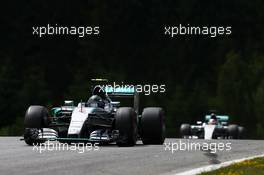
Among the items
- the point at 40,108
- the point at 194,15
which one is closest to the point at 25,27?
the point at 194,15

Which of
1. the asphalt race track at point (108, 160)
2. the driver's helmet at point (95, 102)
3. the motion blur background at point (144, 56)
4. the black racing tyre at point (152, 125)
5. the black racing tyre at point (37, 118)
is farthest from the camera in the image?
the motion blur background at point (144, 56)

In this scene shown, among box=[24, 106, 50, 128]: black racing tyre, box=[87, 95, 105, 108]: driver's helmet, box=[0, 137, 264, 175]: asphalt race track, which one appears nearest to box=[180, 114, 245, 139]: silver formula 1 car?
box=[87, 95, 105, 108]: driver's helmet

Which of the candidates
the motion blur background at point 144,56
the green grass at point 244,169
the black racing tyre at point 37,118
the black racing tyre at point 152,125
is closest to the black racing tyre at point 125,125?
the black racing tyre at point 152,125

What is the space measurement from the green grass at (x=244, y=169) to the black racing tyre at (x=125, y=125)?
482 centimetres

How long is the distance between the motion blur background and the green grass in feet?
181

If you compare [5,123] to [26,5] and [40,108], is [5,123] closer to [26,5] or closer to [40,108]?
[26,5]

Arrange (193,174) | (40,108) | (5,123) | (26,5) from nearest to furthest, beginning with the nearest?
(193,174)
(40,108)
(5,123)
(26,5)

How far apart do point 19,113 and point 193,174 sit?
196 feet

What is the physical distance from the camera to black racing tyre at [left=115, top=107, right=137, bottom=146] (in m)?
19.5

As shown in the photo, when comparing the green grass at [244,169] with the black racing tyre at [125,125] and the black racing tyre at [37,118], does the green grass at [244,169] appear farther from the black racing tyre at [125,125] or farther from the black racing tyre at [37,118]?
the black racing tyre at [37,118]

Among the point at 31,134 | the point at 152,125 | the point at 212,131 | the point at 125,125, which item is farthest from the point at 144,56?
the point at 125,125

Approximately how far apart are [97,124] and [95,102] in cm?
101

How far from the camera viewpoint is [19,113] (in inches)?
2820

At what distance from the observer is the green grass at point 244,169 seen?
12.8 m
